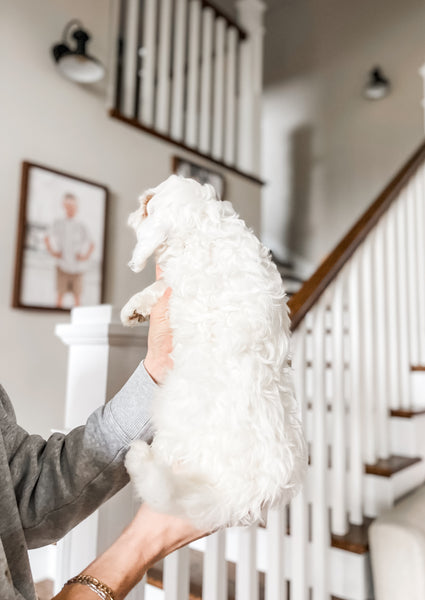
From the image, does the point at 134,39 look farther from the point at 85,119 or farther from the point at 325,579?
the point at 325,579

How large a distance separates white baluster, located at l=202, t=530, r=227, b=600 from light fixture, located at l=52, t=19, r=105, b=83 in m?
2.14

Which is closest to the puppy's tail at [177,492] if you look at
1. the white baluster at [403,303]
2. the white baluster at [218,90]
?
the white baluster at [403,303]

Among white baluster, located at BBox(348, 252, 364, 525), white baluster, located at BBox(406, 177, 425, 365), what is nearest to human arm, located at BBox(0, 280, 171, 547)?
white baluster, located at BBox(348, 252, 364, 525)

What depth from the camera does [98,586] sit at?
1.51 ft

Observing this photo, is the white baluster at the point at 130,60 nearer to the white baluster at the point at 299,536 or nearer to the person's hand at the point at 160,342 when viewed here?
the white baluster at the point at 299,536

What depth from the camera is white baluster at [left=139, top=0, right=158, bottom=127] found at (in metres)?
2.77

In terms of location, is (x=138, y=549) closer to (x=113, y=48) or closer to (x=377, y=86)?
(x=113, y=48)

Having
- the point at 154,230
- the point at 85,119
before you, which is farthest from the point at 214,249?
the point at 85,119

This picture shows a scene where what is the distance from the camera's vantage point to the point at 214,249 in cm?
53

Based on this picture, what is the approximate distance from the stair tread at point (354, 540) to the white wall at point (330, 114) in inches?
120

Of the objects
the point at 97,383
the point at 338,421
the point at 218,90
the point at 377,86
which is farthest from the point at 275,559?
the point at 377,86

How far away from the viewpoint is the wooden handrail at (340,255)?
128cm

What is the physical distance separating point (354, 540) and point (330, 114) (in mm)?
3865

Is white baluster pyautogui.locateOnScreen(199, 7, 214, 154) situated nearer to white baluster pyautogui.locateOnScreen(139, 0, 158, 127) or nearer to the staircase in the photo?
white baluster pyautogui.locateOnScreen(139, 0, 158, 127)
